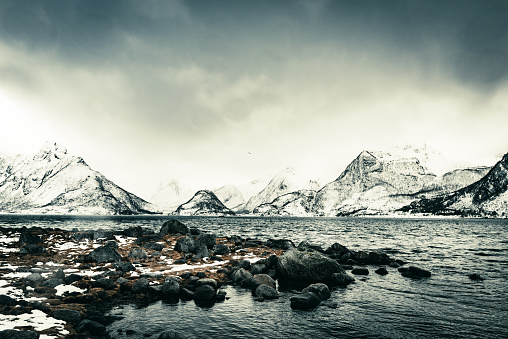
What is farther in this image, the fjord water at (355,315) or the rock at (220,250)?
the rock at (220,250)

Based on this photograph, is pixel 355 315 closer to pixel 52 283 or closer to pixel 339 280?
pixel 339 280

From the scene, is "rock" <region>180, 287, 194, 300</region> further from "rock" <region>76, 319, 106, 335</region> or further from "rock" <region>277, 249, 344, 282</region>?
"rock" <region>277, 249, 344, 282</region>

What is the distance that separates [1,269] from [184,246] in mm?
14007

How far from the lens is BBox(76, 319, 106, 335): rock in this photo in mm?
10328

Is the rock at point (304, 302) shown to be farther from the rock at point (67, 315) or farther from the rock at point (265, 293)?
the rock at point (67, 315)

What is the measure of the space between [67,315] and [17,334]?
2.57 metres

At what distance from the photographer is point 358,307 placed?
1449 centimetres

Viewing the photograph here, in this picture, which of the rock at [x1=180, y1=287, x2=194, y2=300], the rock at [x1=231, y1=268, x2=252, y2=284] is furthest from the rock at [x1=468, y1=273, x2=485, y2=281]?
the rock at [x1=180, y1=287, x2=194, y2=300]

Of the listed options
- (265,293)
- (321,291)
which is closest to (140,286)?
(265,293)

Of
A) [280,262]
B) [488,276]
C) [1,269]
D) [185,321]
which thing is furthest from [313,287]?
[1,269]

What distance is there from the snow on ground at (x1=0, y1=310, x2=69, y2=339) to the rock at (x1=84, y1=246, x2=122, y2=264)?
1076cm

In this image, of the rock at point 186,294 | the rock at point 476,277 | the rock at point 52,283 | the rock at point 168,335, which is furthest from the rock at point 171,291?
the rock at point 476,277

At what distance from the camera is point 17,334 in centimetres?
880

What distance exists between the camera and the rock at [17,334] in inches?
340
